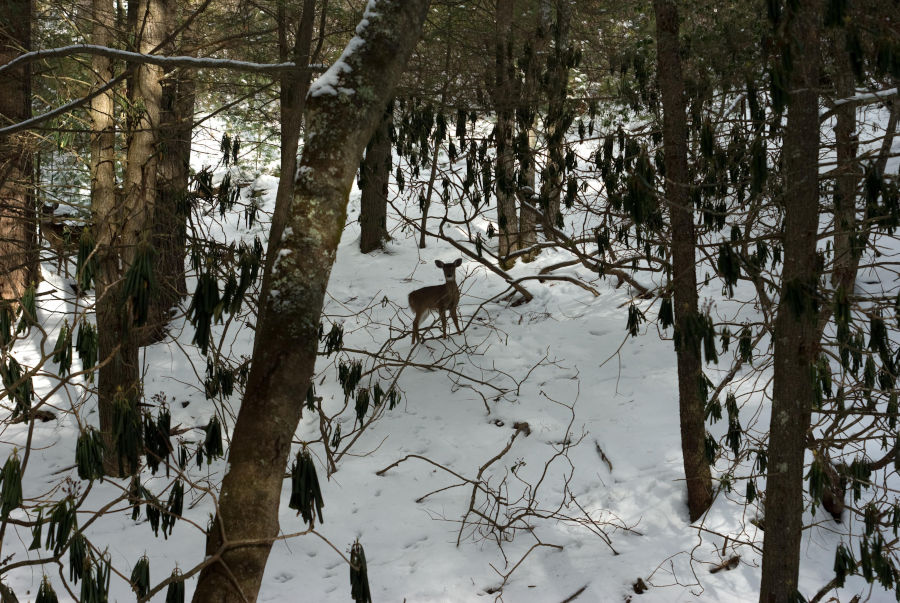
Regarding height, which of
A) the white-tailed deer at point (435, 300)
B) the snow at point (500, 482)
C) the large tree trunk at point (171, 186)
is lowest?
the snow at point (500, 482)

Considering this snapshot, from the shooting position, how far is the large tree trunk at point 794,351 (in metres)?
3.58

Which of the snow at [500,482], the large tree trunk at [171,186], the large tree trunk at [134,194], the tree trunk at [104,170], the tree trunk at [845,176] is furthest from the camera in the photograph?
the tree trunk at [104,170]

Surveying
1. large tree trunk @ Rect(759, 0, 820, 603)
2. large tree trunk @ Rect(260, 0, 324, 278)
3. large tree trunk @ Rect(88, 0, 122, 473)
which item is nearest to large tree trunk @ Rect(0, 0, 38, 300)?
large tree trunk @ Rect(88, 0, 122, 473)

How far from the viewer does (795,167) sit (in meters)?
3.65

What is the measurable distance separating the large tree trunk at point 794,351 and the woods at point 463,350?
0.02m

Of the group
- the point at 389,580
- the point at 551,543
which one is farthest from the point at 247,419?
the point at 551,543

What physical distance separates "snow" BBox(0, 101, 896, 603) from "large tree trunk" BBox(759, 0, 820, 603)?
160cm

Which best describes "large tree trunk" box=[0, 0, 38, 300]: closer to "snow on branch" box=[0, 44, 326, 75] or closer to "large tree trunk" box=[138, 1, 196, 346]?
"large tree trunk" box=[138, 1, 196, 346]

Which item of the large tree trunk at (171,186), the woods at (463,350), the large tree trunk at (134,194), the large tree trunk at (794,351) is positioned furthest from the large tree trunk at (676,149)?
the large tree trunk at (134,194)

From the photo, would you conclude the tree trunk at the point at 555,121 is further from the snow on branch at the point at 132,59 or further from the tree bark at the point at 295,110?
the snow on branch at the point at 132,59

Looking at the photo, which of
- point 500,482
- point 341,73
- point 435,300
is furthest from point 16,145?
point 500,482

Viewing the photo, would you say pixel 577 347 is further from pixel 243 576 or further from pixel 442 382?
pixel 243 576

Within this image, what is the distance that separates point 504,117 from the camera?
855 cm

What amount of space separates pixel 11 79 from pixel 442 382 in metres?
6.09
